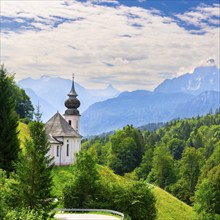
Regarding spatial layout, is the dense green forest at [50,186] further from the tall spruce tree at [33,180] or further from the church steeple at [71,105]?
the church steeple at [71,105]

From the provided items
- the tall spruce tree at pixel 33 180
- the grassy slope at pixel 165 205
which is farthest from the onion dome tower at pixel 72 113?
the tall spruce tree at pixel 33 180

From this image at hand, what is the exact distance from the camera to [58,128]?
64.9m

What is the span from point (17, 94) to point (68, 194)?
192ft

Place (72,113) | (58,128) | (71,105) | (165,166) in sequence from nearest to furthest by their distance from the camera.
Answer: (58,128) → (72,113) → (71,105) → (165,166)

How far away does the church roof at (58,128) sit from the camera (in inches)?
2532

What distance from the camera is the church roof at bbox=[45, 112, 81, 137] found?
64.3m

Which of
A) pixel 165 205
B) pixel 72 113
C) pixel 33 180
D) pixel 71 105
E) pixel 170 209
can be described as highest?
pixel 71 105

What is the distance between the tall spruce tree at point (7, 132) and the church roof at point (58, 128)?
2297 centimetres

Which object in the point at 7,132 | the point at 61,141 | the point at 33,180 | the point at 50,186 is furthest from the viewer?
the point at 61,141

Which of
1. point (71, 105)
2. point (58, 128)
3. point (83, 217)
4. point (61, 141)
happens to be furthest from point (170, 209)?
point (71, 105)

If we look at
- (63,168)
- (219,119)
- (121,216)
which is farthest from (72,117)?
(219,119)

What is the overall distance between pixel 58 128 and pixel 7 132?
24602mm

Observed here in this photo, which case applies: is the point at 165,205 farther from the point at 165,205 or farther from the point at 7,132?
the point at 7,132

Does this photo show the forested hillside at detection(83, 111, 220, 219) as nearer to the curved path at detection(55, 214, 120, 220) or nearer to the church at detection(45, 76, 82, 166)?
the church at detection(45, 76, 82, 166)
